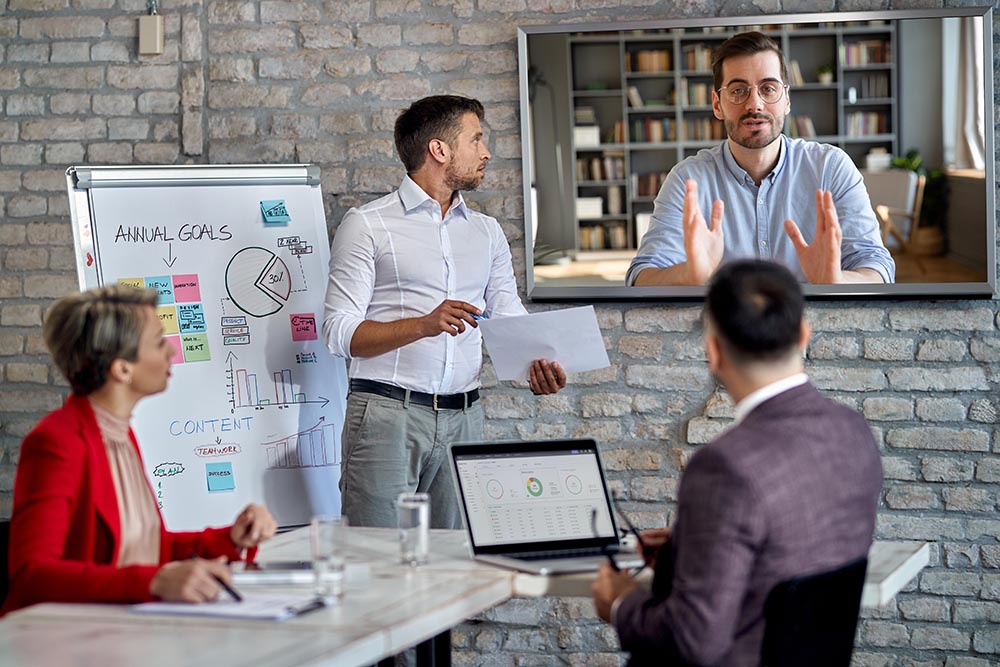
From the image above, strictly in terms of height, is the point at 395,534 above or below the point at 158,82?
below

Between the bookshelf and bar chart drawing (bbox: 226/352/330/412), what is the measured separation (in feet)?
3.47

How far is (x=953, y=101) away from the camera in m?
3.63

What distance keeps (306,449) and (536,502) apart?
1546 millimetres

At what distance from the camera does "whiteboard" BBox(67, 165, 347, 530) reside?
3668mm

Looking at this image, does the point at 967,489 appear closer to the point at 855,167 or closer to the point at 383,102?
the point at 855,167

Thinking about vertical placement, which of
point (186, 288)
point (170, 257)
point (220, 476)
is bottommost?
point (220, 476)

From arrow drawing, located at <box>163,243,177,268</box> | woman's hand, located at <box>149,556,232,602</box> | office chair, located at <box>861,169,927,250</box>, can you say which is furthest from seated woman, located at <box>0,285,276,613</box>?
office chair, located at <box>861,169,927,250</box>

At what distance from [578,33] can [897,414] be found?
162 cm

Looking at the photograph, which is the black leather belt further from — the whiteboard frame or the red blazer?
the red blazer

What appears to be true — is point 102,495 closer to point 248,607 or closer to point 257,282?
point 248,607

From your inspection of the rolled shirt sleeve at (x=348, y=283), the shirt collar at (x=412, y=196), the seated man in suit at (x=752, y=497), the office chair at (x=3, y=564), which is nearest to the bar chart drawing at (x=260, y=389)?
the rolled shirt sleeve at (x=348, y=283)

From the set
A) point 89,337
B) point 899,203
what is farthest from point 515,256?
point 89,337

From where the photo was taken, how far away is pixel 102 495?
2.07 m

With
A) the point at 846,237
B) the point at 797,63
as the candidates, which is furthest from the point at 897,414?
the point at 797,63
